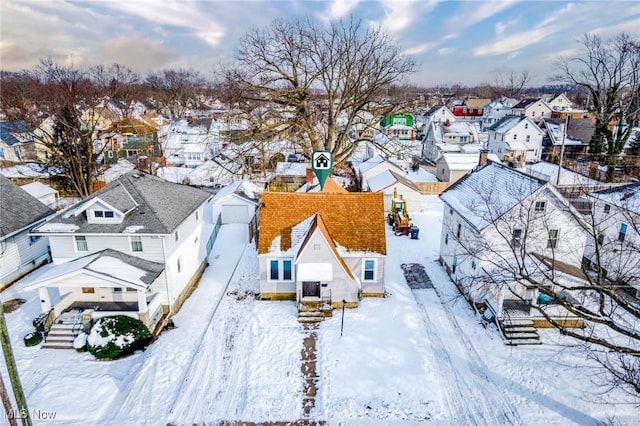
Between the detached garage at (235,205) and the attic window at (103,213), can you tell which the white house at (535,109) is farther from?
the attic window at (103,213)

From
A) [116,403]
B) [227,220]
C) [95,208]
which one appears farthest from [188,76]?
[116,403]

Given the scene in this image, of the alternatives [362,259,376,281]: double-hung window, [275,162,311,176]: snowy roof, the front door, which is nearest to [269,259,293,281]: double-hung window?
the front door

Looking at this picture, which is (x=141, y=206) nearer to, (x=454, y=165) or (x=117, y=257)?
(x=117, y=257)

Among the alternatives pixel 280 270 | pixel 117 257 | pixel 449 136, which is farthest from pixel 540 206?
pixel 449 136

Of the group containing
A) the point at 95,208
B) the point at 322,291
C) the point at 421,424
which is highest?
the point at 95,208

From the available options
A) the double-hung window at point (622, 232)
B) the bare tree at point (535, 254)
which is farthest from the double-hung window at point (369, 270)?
the double-hung window at point (622, 232)

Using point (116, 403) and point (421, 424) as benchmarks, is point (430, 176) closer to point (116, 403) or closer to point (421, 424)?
point (421, 424)

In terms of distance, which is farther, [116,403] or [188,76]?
[188,76]

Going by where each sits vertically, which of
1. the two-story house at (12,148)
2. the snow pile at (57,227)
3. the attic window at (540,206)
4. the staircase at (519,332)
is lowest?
the staircase at (519,332)
